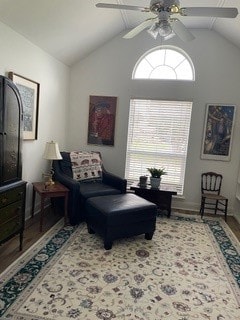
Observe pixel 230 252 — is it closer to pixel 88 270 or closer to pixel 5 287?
pixel 88 270

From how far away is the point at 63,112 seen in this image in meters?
4.46

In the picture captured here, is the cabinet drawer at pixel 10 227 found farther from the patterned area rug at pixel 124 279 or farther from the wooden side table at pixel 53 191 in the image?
the wooden side table at pixel 53 191

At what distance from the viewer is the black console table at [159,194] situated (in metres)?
3.95

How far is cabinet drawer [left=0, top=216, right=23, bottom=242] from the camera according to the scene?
7.58 feet

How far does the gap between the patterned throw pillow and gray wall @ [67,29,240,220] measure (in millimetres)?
459

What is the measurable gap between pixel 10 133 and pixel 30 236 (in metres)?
1.38

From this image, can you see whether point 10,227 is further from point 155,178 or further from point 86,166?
point 155,178

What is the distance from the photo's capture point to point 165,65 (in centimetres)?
438

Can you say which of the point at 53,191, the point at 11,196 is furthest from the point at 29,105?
the point at 11,196

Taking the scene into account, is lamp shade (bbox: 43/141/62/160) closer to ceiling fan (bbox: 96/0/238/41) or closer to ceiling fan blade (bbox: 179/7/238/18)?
ceiling fan (bbox: 96/0/238/41)

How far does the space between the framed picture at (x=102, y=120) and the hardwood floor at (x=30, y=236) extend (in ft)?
5.21

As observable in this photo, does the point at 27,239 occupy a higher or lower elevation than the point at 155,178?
lower

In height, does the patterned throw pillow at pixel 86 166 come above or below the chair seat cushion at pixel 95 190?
above

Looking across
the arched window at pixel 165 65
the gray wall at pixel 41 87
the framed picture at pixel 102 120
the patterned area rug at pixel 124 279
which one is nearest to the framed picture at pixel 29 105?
the gray wall at pixel 41 87
